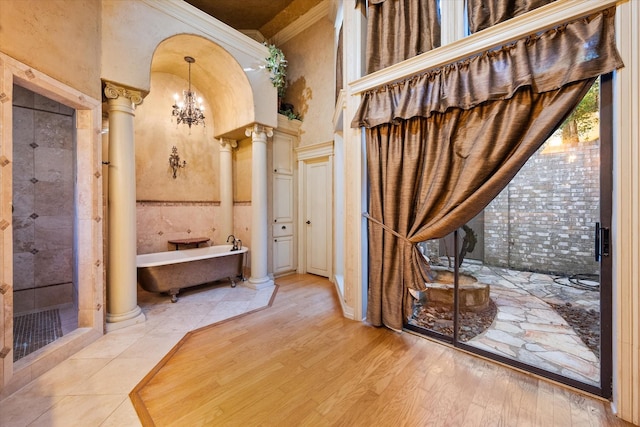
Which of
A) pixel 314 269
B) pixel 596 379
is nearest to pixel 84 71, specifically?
pixel 314 269

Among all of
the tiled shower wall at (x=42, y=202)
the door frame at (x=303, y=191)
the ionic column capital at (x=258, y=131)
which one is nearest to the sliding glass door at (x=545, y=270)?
the door frame at (x=303, y=191)

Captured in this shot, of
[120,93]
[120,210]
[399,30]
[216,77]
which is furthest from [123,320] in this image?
[399,30]

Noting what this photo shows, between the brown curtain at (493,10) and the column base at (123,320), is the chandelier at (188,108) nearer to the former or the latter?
the column base at (123,320)

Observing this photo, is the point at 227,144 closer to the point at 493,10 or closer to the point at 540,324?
the point at 493,10

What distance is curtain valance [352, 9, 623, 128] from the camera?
4.79 ft

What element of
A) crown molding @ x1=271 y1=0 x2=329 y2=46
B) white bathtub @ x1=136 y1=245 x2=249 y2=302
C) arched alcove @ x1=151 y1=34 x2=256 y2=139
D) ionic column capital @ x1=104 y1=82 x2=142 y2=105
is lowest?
white bathtub @ x1=136 y1=245 x2=249 y2=302

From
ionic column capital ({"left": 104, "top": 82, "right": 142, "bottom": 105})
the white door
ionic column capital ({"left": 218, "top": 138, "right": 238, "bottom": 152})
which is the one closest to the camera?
ionic column capital ({"left": 104, "top": 82, "right": 142, "bottom": 105})

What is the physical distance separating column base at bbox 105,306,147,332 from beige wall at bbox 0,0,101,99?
7.02ft

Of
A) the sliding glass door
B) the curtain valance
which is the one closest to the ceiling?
the curtain valance

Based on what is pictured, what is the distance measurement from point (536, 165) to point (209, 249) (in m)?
5.47

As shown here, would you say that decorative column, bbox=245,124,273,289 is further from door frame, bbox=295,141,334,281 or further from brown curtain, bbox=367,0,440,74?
brown curtain, bbox=367,0,440,74

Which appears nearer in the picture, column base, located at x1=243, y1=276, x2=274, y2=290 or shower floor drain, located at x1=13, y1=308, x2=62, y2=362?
shower floor drain, located at x1=13, y1=308, x2=62, y2=362

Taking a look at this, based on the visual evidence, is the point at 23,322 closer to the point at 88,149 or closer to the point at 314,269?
the point at 88,149

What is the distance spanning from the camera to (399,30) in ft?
7.67
